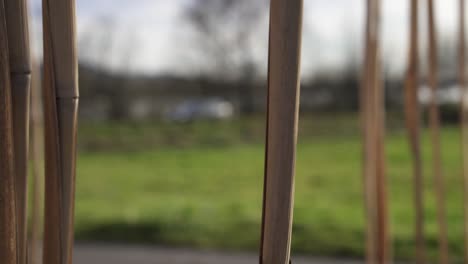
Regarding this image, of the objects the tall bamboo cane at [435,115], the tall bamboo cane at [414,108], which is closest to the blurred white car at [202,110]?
the tall bamboo cane at [435,115]

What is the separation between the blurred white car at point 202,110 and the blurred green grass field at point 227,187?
118 inches

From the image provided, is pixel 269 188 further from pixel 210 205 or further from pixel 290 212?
pixel 210 205

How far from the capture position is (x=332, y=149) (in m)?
10.1

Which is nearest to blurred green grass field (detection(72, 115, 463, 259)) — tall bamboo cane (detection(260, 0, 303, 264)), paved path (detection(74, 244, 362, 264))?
paved path (detection(74, 244, 362, 264))

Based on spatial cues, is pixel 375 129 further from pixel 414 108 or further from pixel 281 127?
pixel 281 127

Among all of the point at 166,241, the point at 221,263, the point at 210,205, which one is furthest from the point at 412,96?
the point at 210,205

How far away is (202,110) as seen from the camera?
1669 centimetres

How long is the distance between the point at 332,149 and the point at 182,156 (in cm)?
245

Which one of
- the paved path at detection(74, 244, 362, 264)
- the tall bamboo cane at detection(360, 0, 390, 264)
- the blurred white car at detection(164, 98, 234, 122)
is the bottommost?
the blurred white car at detection(164, 98, 234, 122)

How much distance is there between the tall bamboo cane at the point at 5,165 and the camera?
0.35m

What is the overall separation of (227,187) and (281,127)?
22.8 ft

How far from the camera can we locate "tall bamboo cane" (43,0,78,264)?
38cm

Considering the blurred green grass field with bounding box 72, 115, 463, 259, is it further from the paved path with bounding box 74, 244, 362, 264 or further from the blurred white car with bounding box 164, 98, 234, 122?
the blurred white car with bounding box 164, 98, 234, 122

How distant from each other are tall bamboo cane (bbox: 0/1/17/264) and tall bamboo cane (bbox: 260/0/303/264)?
15 centimetres
